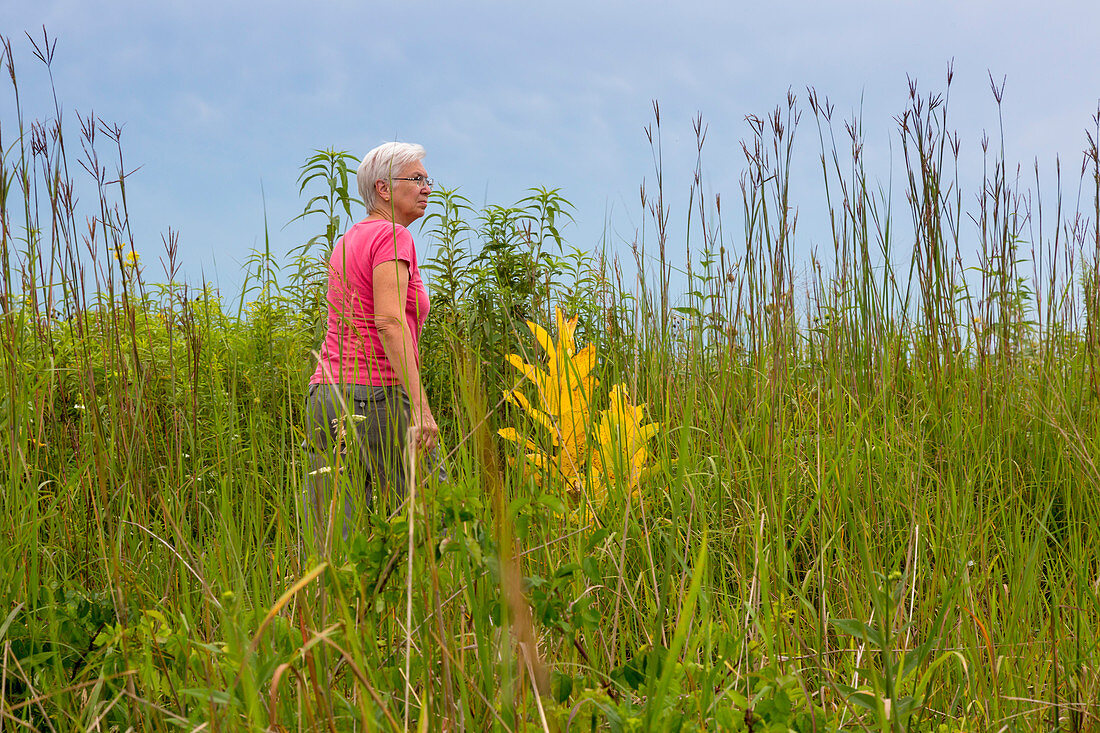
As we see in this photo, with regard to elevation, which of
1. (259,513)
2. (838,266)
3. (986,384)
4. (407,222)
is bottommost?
(259,513)

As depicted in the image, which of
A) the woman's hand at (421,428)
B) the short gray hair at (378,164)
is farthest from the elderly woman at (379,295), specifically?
the woman's hand at (421,428)

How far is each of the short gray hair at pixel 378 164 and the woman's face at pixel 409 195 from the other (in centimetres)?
3

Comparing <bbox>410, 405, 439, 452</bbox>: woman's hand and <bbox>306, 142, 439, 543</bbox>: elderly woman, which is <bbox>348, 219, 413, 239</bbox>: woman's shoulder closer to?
<bbox>306, 142, 439, 543</bbox>: elderly woman

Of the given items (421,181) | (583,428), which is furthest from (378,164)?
(583,428)

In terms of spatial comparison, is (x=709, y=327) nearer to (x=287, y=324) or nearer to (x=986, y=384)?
(x=986, y=384)

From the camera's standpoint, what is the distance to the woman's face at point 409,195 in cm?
299

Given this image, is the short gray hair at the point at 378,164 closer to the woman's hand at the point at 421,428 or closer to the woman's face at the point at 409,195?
the woman's face at the point at 409,195

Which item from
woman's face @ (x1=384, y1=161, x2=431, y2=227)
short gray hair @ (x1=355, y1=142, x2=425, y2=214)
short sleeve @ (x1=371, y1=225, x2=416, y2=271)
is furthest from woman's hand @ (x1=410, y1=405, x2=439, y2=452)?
short gray hair @ (x1=355, y1=142, x2=425, y2=214)

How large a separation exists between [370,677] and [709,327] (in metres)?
1.79

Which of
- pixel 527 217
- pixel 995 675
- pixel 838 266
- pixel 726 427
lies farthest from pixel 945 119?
pixel 995 675

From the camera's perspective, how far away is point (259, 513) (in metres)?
1.53

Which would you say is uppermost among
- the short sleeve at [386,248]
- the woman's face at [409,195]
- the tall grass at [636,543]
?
the woman's face at [409,195]

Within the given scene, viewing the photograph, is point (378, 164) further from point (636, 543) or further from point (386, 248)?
point (636, 543)

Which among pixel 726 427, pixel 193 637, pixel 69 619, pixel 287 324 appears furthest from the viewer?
pixel 287 324
